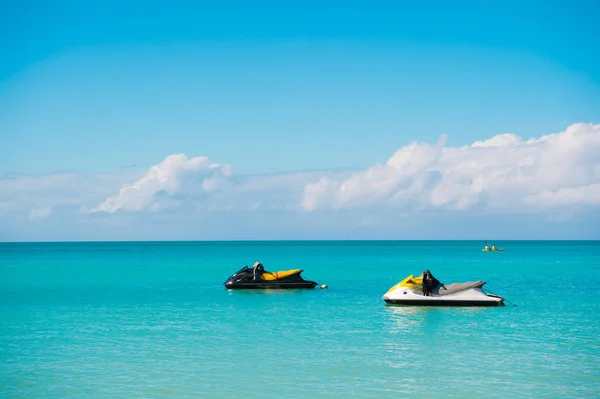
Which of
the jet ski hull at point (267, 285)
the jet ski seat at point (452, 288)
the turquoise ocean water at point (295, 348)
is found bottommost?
the turquoise ocean water at point (295, 348)

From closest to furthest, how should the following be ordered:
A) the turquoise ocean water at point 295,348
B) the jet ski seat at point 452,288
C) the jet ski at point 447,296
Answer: the turquoise ocean water at point 295,348 < the jet ski at point 447,296 < the jet ski seat at point 452,288

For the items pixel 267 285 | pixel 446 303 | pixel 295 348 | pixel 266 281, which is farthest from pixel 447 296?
pixel 266 281

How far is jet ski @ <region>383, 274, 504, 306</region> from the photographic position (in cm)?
3928

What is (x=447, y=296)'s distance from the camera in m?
39.5

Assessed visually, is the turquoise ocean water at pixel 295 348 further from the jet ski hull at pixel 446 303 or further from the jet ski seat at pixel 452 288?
the jet ski seat at pixel 452 288

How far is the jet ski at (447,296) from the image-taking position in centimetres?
3928

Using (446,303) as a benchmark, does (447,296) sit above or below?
above

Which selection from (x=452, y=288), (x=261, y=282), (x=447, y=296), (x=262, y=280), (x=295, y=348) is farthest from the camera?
(x=262, y=280)

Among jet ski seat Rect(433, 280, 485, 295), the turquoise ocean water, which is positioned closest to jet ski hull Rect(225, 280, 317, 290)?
the turquoise ocean water

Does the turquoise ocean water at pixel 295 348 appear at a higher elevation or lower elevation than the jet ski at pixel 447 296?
lower

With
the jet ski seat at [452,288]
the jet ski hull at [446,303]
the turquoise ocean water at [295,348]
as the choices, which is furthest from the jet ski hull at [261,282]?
the jet ski seat at [452,288]

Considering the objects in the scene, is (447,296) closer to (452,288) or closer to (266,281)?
(452,288)

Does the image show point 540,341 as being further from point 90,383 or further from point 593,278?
point 593,278

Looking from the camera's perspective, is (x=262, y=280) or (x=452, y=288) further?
(x=262, y=280)
